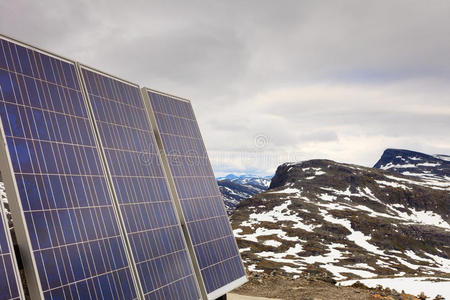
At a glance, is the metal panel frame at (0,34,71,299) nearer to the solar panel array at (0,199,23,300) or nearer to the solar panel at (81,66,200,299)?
the solar panel array at (0,199,23,300)

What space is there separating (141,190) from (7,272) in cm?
966

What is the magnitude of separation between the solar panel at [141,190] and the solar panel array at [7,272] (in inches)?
262

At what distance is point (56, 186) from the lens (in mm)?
16609

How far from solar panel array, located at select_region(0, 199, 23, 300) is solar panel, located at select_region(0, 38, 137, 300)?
67 cm

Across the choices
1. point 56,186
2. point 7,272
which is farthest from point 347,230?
point 7,272

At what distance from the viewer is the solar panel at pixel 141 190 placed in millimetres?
20516

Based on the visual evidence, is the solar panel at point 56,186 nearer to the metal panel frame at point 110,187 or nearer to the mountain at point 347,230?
the metal panel frame at point 110,187

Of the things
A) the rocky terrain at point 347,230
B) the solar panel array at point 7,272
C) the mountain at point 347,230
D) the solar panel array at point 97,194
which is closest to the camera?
the solar panel array at point 7,272

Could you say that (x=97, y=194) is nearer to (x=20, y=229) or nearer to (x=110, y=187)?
(x=110, y=187)

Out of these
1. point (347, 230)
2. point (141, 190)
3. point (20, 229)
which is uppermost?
point (141, 190)

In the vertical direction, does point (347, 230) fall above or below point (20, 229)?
below

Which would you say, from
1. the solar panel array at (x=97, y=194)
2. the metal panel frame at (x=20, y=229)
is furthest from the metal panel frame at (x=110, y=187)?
the metal panel frame at (x=20, y=229)

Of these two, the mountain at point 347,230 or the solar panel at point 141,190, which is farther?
the mountain at point 347,230

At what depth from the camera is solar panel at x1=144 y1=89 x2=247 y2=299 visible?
25750 mm
